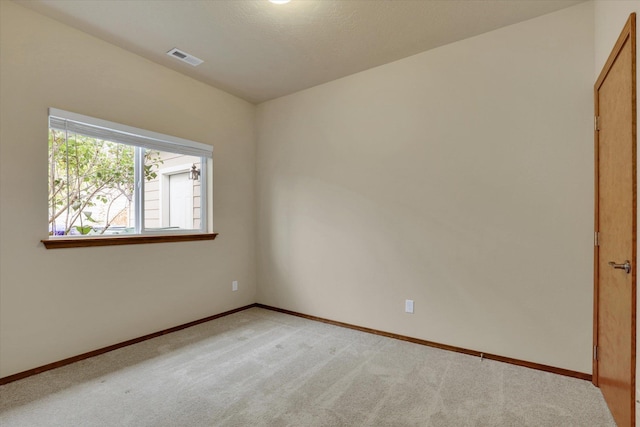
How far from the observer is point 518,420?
179 cm

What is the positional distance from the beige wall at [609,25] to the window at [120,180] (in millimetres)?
3497

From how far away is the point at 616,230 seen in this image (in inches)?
69.0

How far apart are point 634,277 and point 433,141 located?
5.68 ft

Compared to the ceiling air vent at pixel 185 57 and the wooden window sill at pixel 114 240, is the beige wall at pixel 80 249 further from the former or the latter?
the ceiling air vent at pixel 185 57

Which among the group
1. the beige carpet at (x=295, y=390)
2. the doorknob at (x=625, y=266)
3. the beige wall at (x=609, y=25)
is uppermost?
the beige wall at (x=609, y=25)

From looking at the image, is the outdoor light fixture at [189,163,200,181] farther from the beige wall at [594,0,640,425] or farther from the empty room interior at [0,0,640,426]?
the beige wall at [594,0,640,425]

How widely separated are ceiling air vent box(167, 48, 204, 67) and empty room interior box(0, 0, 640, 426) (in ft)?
0.19

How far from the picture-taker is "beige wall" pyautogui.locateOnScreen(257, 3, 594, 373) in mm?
2301

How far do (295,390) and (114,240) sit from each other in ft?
6.67

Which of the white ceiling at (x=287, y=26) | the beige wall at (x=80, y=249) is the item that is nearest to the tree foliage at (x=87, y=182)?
the beige wall at (x=80, y=249)

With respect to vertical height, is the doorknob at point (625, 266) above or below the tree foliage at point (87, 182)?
below

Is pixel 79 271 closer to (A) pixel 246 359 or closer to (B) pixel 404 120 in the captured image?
(A) pixel 246 359

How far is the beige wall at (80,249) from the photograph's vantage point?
225 cm

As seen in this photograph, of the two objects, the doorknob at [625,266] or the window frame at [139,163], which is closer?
the doorknob at [625,266]
